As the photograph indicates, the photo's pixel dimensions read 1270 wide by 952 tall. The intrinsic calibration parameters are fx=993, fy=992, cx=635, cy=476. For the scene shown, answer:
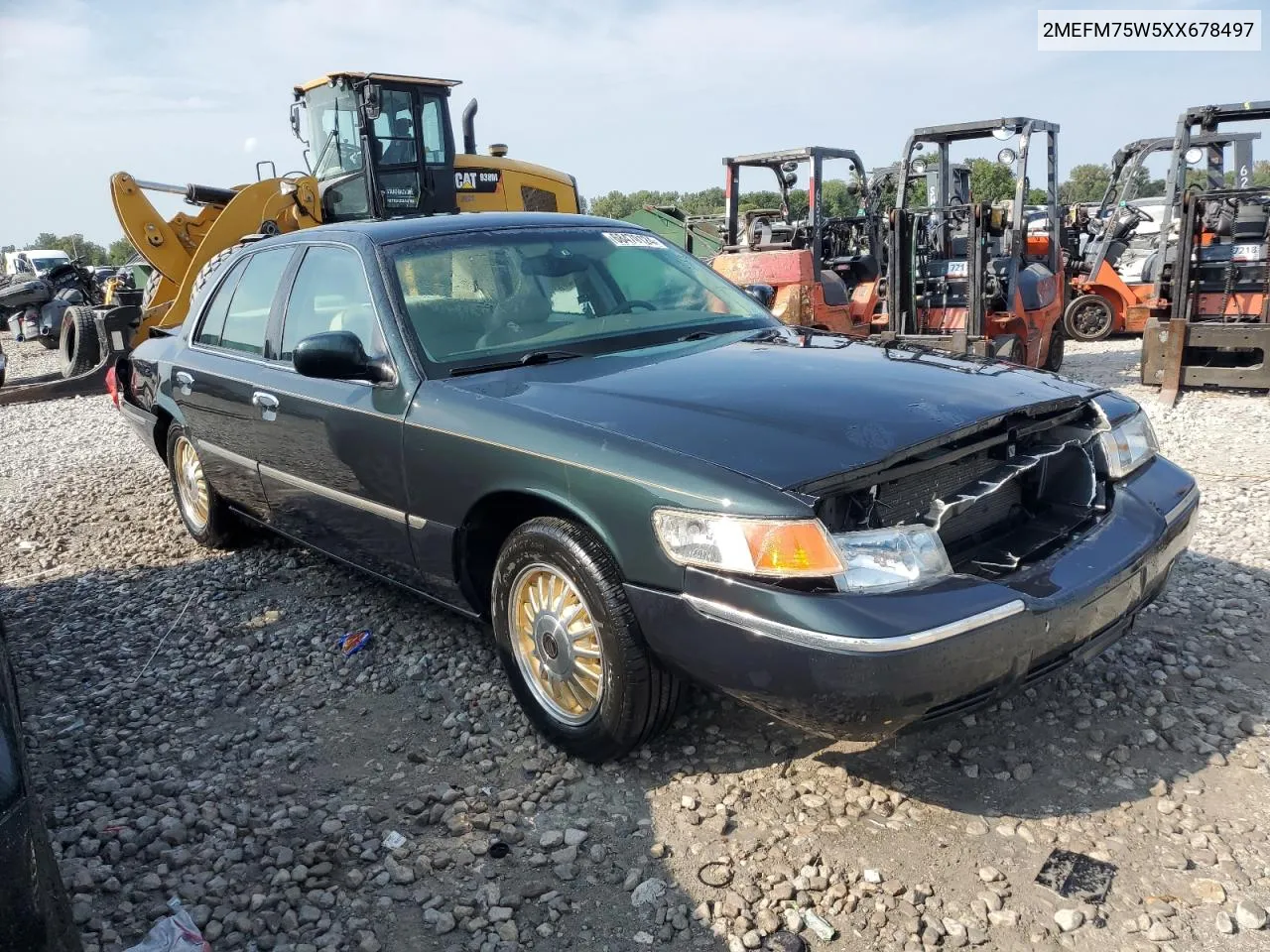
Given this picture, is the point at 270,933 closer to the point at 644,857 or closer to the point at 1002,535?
the point at 644,857

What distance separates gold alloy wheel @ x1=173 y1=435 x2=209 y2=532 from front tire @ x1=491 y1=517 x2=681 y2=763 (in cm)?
278

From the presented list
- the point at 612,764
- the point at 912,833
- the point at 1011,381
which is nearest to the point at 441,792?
the point at 612,764

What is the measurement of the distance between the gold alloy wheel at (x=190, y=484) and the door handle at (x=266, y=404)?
1.16 m

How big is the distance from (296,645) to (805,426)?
258 centimetres

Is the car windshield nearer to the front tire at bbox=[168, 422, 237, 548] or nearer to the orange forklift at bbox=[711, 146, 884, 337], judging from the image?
the front tire at bbox=[168, 422, 237, 548]

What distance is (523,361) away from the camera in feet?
11.5

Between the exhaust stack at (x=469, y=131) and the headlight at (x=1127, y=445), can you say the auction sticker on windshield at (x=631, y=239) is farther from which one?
the exhaust stack at (x=469, y=131)

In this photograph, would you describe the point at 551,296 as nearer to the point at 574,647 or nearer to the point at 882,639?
the point at 574,647

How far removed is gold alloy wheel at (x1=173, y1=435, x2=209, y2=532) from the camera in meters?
5.38

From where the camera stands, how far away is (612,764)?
312 centimetres

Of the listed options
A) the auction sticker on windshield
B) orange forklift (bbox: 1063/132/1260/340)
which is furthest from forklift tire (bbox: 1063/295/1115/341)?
the auction sticker on windshield

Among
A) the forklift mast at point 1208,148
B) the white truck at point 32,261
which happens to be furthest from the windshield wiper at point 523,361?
the white truck at point 32,261

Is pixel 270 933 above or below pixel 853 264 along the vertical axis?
below

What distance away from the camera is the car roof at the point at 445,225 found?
13.0 feet
